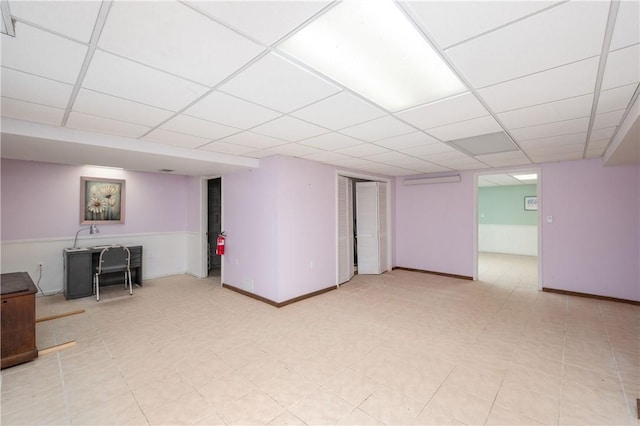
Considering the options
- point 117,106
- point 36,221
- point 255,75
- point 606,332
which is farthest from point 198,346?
point 606,332

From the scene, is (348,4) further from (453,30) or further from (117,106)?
(117,106)

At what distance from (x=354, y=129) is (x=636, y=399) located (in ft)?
10.4

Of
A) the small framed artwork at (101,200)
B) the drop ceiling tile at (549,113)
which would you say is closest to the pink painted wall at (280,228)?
the small framed artwork at (101,200)

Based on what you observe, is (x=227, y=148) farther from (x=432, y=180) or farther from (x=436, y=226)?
(x=436, y=226)

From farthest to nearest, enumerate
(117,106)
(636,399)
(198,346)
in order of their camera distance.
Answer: (198,346), (117,106), (636,399)

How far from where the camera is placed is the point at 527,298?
14.9 feet

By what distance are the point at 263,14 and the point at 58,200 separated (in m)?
5.61

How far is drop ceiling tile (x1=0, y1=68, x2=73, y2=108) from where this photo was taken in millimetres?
1797

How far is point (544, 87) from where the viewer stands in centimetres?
199

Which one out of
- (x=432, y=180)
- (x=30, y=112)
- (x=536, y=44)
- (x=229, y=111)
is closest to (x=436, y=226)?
(x=432, y=180)

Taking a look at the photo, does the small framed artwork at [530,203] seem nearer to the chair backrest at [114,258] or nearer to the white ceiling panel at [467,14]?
the white ceiling panel at [467,14]

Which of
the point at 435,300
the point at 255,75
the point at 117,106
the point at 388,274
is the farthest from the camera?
the point at 388,274

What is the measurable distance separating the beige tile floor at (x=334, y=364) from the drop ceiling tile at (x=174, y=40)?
2331mm

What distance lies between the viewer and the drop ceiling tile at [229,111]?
86.1 inches
